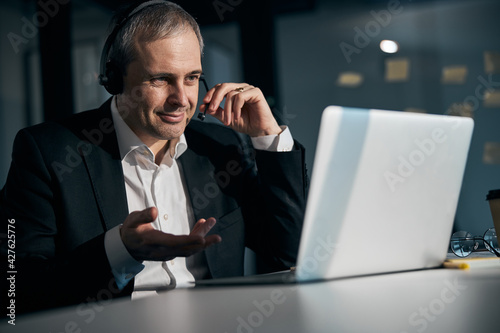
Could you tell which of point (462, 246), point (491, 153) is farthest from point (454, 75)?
point (462, 246)

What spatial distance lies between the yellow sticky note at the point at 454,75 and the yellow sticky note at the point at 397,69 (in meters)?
0.17

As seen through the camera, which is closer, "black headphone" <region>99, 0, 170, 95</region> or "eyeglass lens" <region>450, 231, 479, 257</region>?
"eyeglass lens" <region>450, 231, 479, 257</region>

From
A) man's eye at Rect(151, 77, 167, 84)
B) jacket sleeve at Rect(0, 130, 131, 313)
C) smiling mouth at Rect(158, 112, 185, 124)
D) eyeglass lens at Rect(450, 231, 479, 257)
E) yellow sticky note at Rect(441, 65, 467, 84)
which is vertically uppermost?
yellow sticky note at Rect(441, 65, 467, 84)

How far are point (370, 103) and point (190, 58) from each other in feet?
4.30

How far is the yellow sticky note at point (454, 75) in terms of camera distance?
230cm

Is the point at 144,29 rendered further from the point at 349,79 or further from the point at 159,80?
the point at 349,79

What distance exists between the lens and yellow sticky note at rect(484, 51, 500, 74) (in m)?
2.28

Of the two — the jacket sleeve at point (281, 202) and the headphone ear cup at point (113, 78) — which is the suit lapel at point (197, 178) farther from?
the headphone ear cup at point (113, 78)

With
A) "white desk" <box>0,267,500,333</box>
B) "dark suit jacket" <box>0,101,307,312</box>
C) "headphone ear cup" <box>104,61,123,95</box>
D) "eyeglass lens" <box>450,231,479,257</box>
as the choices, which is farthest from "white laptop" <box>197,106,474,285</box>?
"headphone ear cup" <box>104,61,123,95</box>

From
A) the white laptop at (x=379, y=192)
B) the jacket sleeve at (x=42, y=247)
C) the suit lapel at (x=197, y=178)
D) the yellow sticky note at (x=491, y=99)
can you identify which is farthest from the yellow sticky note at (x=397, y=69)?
the jacket sleeve at (x=42, y=247)

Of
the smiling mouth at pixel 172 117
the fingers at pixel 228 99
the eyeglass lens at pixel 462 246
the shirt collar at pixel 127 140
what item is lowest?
the eyeglass lens at pixel 462 246

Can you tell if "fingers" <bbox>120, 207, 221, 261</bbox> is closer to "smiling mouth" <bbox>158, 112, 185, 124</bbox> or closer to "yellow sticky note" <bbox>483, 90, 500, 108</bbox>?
"smiling mouth" <bbox>158, 112, 185, 124</bbox>

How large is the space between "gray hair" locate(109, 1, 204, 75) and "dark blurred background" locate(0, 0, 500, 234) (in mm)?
1229

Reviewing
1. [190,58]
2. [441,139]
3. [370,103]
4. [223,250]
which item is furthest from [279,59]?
[441,139]
